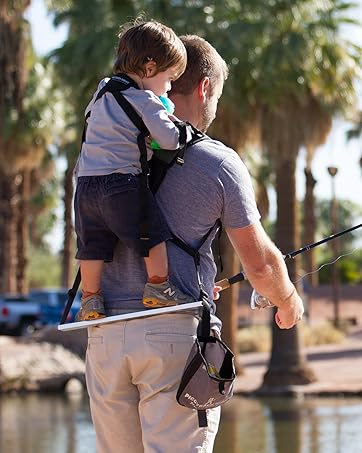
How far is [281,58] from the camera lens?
66.2 ft

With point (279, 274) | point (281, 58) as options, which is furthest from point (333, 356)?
point (279, 274)

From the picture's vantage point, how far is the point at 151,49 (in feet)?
11.0

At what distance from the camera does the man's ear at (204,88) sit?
3525 mm

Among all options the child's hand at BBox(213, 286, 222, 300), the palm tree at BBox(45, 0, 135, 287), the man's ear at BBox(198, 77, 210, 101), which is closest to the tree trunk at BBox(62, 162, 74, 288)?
the palm tree at BBox(45, 0, 135, 287)

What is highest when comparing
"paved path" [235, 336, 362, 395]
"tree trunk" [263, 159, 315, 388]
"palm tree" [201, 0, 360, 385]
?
"palm tree" [201, 0, 360, 385]

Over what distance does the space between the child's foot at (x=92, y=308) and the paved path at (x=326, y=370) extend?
52.7 feet

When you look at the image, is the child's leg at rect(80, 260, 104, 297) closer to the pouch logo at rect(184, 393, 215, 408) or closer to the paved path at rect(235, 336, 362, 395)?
the pouch logo at rect(184, 393, 215, 408)

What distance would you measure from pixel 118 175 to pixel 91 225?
0.18 metres

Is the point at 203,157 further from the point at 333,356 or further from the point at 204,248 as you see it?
the point at 333,356

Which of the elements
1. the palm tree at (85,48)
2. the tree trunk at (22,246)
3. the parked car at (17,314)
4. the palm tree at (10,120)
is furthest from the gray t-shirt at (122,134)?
the tree trunk at (22,246)

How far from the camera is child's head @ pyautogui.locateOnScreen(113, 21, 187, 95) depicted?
334cm

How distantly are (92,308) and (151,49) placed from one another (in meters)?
0.80

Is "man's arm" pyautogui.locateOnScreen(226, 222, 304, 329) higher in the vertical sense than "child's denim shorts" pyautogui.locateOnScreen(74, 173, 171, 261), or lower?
lower

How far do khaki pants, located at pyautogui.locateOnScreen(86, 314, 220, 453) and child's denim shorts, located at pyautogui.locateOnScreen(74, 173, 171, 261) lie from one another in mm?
236
